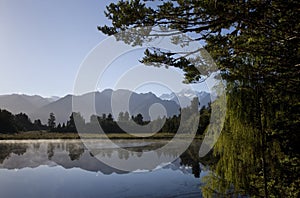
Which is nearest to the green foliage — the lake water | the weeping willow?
the weeping willow

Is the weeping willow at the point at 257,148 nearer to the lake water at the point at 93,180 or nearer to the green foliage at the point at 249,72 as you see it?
the green foliage at the point at 249,72

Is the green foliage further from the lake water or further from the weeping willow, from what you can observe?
→ the lake water

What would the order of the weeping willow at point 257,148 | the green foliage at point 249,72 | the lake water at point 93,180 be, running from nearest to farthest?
1. the green foliage at point 249,72
2. the weeping willow at point 257,148
3. the lake water at point 93,180

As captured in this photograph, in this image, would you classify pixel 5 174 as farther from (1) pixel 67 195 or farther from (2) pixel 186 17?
(2) pixel 186 17

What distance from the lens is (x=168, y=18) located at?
578cm

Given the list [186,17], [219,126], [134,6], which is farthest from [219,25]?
[219,126]

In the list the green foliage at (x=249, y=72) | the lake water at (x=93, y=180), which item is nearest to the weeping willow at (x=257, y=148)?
the green foliage at (x=249, y=72)

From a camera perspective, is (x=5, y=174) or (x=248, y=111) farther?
(x=5, y=174)

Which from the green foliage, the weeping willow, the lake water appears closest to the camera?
the green foliage

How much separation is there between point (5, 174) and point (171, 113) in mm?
27090

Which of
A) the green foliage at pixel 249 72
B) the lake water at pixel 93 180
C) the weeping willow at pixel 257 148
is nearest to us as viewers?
the green foliage at pixel 249 72

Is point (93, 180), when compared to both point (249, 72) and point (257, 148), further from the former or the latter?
point (249, 72)

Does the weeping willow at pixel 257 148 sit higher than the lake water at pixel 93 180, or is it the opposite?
the weeping willow at pixel 257 148

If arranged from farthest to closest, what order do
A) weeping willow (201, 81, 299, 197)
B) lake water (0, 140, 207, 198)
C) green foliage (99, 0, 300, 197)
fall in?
lake water (0, 140, 207, 198) → weeping willow (201, 81, 299, 197) → green foliage (99, 0, 300, 197)
